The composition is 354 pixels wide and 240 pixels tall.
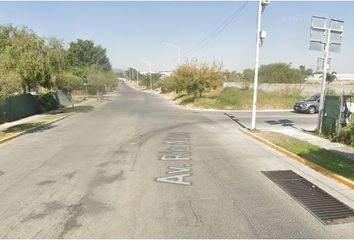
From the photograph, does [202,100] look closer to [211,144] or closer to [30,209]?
[211,144]

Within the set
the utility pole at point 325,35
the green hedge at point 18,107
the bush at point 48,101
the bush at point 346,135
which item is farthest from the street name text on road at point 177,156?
the bush at point 48,101

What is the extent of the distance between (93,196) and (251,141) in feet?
27.6

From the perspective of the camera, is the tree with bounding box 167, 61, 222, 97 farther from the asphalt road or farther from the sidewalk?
the asphalt road

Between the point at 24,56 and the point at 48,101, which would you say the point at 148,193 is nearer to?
the point at 24,56

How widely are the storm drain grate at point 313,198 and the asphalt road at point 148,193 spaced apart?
0.23 meters

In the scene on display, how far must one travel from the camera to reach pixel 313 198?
689cm

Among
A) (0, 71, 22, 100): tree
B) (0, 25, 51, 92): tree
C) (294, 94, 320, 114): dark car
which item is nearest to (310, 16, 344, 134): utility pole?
(294, 94, 320, 114): dark car

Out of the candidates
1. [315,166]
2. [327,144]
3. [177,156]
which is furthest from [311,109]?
[177,156]

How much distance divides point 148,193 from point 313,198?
3.46 metres

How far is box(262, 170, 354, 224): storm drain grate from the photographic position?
5914mm

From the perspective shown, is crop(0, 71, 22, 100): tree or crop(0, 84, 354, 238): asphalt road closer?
crop(0, 84, 354, 238): asphalt road

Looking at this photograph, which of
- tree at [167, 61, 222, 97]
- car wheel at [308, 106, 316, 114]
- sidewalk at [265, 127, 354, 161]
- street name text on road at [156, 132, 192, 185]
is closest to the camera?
street name text on road at [156, 132, 192, 185]

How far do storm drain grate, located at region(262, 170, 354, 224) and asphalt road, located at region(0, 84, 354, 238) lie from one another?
8.9 inches

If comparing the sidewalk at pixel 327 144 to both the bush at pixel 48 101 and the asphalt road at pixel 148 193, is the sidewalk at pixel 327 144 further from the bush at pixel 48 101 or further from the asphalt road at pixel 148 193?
the bush at pixel 48 101
